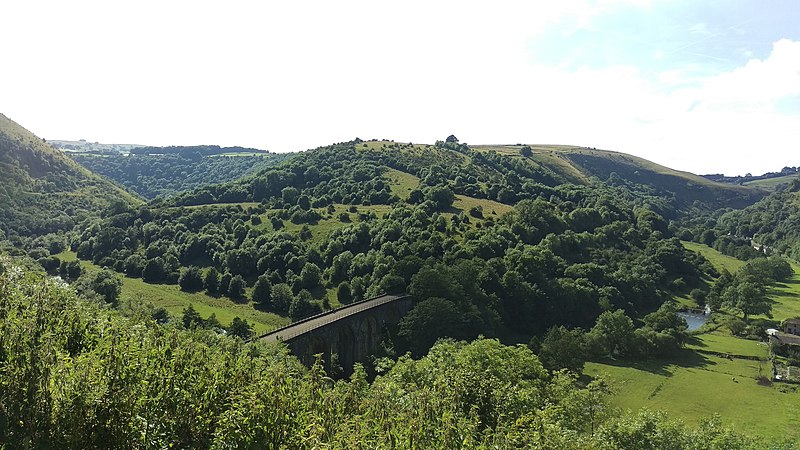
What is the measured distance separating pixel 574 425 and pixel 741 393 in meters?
44.2

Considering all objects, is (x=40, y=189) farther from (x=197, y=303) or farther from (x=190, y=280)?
(x=197, y=303)

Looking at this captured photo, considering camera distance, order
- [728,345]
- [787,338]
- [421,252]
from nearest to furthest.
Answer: [787,338] < [728,345] < [421,252]

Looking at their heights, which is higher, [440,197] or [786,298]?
[440,197]

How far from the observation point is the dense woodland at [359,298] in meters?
12.0

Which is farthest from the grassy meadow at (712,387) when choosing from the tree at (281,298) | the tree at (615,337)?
the tree at (281,298)

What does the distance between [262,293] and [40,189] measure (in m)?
99.0

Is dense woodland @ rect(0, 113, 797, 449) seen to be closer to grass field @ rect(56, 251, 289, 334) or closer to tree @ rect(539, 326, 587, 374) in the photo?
tree @ rect(539, 326, 587, 374)

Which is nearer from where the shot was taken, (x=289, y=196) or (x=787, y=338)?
(x=787, y=338)

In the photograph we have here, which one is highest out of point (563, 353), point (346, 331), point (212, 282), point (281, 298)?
point (346, 331)

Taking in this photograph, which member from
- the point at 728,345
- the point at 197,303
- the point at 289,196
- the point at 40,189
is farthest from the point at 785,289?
the point at 40,189

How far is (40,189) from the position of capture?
136750 mm

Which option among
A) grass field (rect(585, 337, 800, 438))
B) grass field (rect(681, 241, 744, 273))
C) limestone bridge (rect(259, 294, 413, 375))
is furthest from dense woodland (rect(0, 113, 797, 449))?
grass field (rect(681, 241, 744, 273))

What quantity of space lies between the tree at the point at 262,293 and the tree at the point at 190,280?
14170 mm

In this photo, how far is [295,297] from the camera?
79125mm
